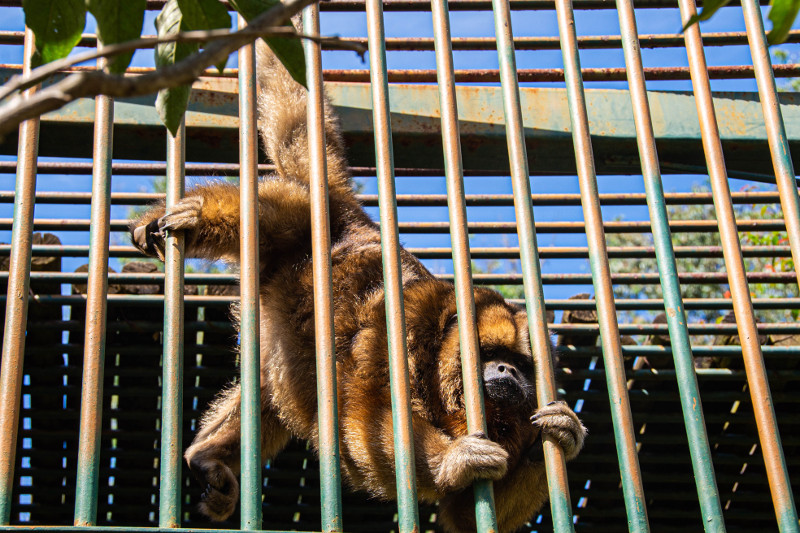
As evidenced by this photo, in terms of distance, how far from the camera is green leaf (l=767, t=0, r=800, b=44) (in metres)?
1.45

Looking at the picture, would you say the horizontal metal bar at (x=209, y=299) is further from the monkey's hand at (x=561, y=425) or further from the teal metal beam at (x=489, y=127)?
the monkey's hand at (x=561, y=425)

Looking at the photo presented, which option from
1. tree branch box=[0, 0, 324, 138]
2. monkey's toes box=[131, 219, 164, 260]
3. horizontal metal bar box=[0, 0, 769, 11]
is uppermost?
horizontal metal bar box=[0, 0, 769, 11]

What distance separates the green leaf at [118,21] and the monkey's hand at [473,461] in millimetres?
2018

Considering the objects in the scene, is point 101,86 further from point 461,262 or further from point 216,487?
point 216,487

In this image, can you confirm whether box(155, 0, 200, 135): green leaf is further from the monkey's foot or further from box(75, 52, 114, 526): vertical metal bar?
the monkey's foot

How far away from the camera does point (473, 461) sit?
347 centimetres

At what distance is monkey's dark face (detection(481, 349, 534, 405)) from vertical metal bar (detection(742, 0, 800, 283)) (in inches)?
62.4

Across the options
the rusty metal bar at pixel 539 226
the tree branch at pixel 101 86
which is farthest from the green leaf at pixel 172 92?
the rusty metal bar at pixel 539 226

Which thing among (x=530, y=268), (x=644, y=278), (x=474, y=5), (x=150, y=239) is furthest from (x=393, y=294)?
(x=644, y=278)

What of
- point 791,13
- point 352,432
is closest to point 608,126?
point 352,432

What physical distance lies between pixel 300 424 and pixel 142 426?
1.60 metres

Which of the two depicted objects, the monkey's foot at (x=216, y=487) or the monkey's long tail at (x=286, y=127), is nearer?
the monkey's foot at (x=216, y=487)

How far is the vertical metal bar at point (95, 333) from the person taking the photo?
2869 millimetres

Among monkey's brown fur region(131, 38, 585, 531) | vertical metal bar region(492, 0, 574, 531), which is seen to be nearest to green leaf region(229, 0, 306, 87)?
vertical metal bar region(492, 0, 574, 531)
